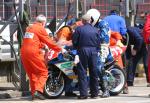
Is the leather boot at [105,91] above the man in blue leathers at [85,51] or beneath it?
beneath

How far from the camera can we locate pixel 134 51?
50.3ft

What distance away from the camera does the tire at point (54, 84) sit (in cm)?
1284

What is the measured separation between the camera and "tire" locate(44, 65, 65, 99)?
1284 cm

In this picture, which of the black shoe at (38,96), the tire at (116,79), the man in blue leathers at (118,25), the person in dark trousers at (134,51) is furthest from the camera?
the person in dark trousers at (134,51)

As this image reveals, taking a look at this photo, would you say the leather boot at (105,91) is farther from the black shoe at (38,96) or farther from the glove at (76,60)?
the black shoe at (38,96)

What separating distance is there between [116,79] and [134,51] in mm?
2124

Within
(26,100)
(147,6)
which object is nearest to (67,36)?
(26,100)

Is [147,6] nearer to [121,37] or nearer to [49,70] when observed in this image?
[121,37]

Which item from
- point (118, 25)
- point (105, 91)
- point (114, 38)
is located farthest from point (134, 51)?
point (105, 91)

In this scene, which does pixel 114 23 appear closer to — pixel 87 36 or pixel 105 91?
pixel 87 36

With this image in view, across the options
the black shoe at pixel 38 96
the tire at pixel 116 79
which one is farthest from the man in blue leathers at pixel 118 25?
the black shoe at pixel 38 96

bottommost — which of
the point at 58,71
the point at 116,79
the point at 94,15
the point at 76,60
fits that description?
the point at 116,79

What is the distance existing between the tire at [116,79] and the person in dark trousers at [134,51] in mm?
1992

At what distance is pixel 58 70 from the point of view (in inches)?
512
